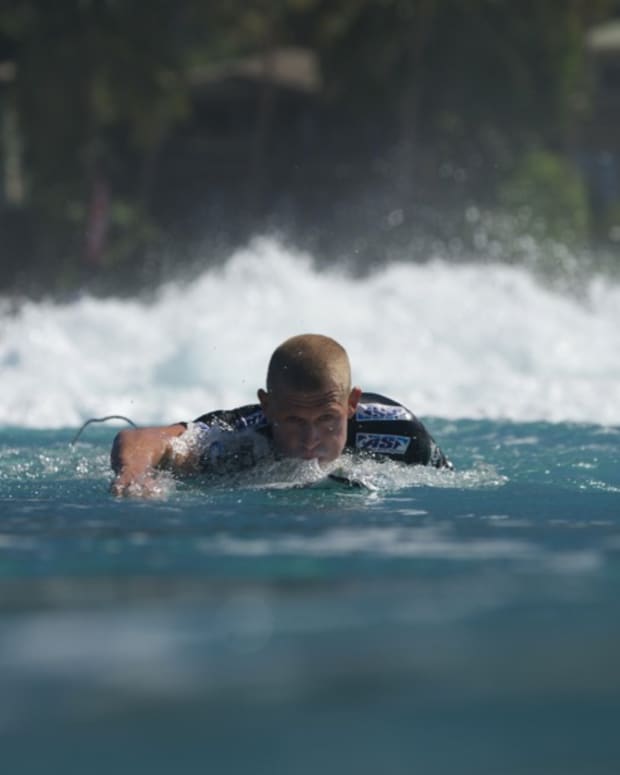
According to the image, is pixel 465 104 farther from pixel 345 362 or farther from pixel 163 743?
pixel 163 743

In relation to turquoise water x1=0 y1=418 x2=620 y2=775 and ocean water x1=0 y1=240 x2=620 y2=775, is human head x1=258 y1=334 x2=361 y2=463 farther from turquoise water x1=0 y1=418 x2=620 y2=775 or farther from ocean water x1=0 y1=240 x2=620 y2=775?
turquoise water x1=0 y1=418 x2=620 y2=775

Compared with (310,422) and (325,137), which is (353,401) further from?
(325,137)

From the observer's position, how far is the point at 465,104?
100ft

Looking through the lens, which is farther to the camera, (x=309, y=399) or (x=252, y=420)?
(x=252, y=420)

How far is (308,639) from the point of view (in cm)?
307

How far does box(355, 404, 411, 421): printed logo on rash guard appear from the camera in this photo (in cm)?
626

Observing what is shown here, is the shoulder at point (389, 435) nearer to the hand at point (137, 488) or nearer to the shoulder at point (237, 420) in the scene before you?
the shoulder at point (237, 420)

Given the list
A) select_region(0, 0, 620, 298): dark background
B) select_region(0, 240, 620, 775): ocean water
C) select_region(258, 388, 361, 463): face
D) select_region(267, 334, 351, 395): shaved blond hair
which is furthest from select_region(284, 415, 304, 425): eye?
select_region(0, 0, 620, 298): dark background

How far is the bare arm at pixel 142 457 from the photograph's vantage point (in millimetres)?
5598

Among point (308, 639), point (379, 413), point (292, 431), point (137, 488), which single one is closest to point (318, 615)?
point (308, 639)

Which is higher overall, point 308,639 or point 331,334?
point 331,334

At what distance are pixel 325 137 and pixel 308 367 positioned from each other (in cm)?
2771

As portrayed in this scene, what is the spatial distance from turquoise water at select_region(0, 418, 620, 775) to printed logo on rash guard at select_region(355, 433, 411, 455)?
888 mm

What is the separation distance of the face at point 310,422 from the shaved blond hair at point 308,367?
0.10ft
